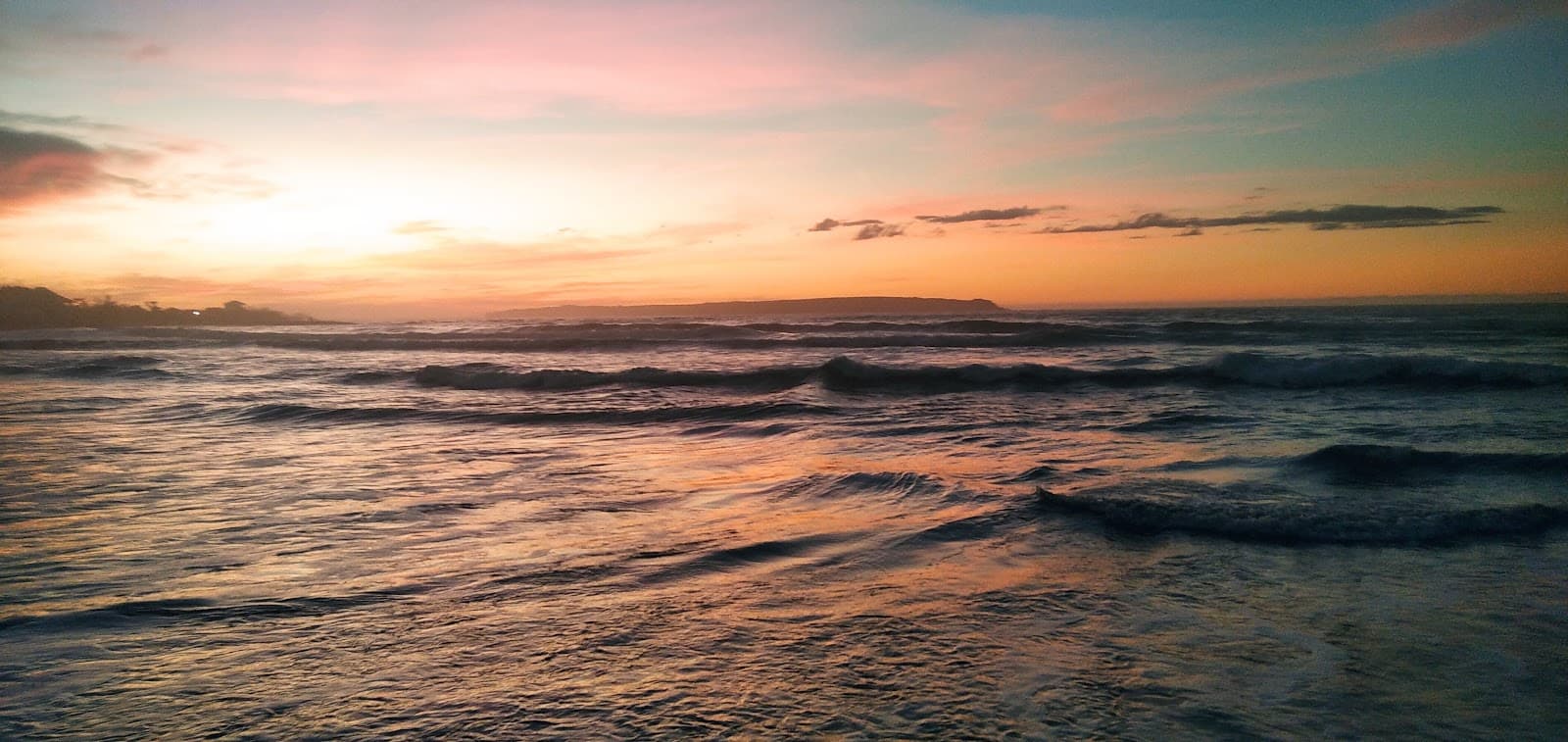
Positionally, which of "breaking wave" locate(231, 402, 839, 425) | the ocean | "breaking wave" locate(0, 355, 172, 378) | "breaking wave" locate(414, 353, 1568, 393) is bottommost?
the ocean

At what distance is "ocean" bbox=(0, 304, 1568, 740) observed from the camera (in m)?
2.99

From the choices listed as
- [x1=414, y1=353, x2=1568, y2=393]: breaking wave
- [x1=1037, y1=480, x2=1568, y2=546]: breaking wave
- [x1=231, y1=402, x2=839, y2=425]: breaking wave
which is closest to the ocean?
[x1=1037, y1=480, x2=1568, y2=546]: breaking wave

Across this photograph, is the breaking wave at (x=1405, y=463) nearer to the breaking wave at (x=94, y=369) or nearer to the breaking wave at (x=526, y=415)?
the breaking wave at (x=526, y=415)

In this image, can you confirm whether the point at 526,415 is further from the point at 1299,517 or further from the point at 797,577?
the point at 1299,517

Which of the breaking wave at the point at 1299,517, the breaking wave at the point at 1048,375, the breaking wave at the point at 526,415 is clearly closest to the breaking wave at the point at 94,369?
the breaking wave at the point at 1048,375

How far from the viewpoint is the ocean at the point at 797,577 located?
9.80ft

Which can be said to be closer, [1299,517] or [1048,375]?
[1299,517]

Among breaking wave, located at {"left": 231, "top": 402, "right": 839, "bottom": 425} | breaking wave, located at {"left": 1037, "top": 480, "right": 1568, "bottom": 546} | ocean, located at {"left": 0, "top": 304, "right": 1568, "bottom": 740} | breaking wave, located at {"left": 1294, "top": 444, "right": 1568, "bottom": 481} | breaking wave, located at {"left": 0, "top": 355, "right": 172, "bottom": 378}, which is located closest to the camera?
ocean, located at {"left": 0, "top": 304, "right": 1568, "bottom": 740}

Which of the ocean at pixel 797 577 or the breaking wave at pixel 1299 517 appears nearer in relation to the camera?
the ocean at pixel 797 577

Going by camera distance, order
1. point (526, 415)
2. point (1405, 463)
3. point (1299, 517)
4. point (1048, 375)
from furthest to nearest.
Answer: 1. point (1048, 375)
2. point (526, 415)
3. point (1405, 463)
4. point (1299, 517)

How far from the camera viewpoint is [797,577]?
4.53 m

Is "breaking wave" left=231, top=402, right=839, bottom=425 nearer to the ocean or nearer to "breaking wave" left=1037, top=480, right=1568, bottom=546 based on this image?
the ocean

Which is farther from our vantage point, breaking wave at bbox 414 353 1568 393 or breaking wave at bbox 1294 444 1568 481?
breaking wave at bbox 414 353 1568 393

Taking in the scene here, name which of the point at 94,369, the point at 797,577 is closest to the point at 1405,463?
the point at 797,577
